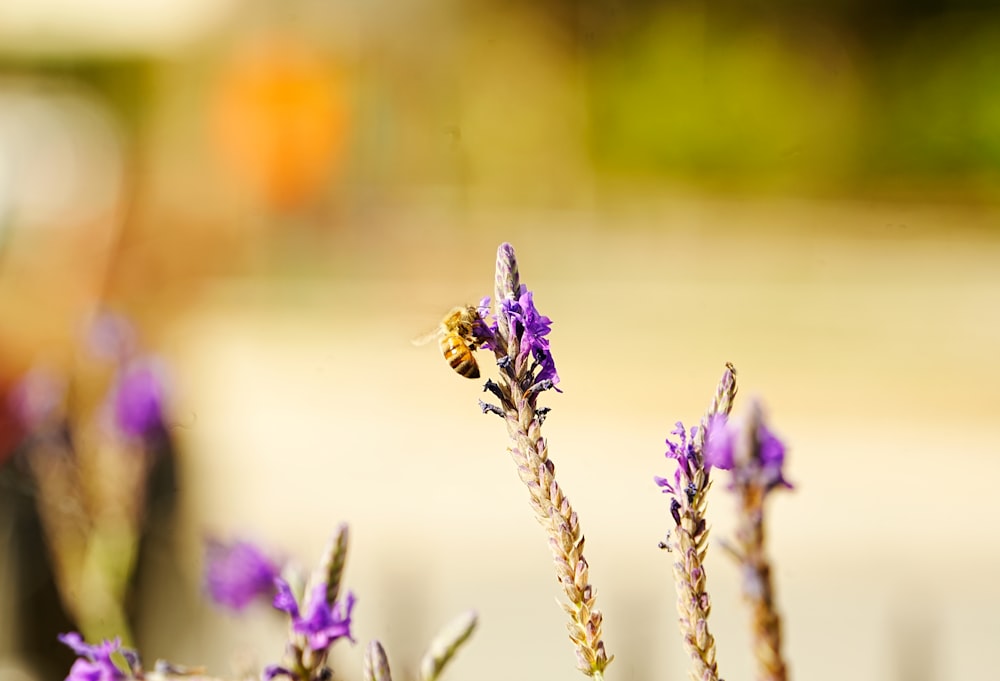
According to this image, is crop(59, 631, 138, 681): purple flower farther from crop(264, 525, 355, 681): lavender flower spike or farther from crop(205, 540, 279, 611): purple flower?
crop(205, 540, 279, 611): purple flower

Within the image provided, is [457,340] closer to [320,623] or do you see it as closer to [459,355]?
[459,355]

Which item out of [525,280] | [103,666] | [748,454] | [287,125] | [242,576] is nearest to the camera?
[748,454]

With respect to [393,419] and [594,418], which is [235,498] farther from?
[594,418]

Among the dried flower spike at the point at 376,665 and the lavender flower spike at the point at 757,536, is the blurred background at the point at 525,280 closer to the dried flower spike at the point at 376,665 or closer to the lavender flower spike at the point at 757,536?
the dried flower spike at the point at 376,665

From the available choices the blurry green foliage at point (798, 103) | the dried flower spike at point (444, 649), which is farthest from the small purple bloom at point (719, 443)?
the blurry green foliage at point (798, 103)

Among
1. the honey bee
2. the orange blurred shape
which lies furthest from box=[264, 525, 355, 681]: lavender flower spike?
the orange blurred shape

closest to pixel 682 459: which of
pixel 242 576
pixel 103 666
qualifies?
pixel 103 666

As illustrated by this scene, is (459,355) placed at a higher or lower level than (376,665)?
higher
